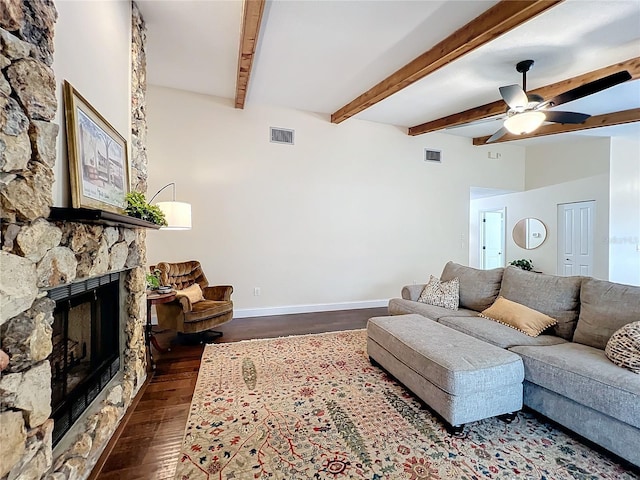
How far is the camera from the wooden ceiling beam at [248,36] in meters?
2.35

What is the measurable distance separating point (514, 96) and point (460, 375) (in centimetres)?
269

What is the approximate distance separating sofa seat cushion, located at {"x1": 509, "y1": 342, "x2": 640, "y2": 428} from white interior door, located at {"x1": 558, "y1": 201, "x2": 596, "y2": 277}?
4.75 metres

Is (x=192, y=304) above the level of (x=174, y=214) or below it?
below

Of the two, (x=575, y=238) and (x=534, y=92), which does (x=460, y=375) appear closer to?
(x=534, y=92)

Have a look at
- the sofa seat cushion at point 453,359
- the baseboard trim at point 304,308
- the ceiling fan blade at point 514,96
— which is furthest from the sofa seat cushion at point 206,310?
the ceiling fan blade at point 514,96

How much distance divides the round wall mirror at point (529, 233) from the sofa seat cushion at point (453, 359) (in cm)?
553

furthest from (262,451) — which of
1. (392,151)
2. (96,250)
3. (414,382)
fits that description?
(392,151)

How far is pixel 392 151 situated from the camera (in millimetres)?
5500

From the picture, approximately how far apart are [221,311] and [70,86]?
2577mm

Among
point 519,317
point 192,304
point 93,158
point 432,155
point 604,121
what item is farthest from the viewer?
point 432,155

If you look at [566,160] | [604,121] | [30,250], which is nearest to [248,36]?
[30,250]

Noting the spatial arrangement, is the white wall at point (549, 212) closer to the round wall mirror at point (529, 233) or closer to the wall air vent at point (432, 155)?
the round wall mirror at point (529, 233)

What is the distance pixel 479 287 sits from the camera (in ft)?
11.2

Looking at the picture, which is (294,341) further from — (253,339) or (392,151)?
(392,151)
